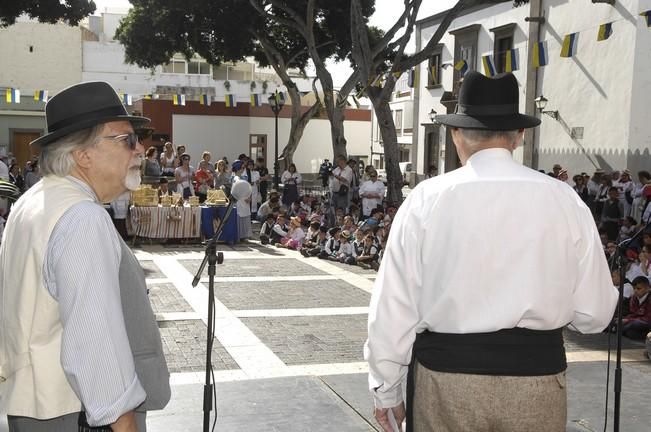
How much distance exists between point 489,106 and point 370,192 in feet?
42.0

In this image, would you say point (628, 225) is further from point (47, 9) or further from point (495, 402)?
point (47, 9)

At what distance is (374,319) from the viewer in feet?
7.73

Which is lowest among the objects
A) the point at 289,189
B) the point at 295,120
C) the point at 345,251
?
the point at 345,251

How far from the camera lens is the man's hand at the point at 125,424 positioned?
6.17 feet

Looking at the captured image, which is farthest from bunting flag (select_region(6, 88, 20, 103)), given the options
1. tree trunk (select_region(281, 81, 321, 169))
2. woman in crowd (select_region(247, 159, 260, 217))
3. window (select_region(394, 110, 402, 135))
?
window (select_region(394, 110, 402, 135))

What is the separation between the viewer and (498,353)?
223cm

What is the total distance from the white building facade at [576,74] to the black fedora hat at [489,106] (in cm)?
1562

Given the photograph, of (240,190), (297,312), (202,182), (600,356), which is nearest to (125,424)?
(240,190)

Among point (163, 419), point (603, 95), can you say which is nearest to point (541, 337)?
point (163, 419)

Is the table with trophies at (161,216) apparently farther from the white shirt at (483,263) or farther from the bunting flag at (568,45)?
the white shirt at (483,263)

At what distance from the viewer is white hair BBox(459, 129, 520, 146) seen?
2453 millimetres

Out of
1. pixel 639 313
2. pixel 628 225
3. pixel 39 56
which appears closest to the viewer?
pixel 639 313

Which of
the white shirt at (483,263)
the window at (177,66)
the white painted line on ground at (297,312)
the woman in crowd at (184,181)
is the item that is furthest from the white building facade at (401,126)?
the white shirt at (483,263)

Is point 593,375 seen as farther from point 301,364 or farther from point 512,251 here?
point 512,251
